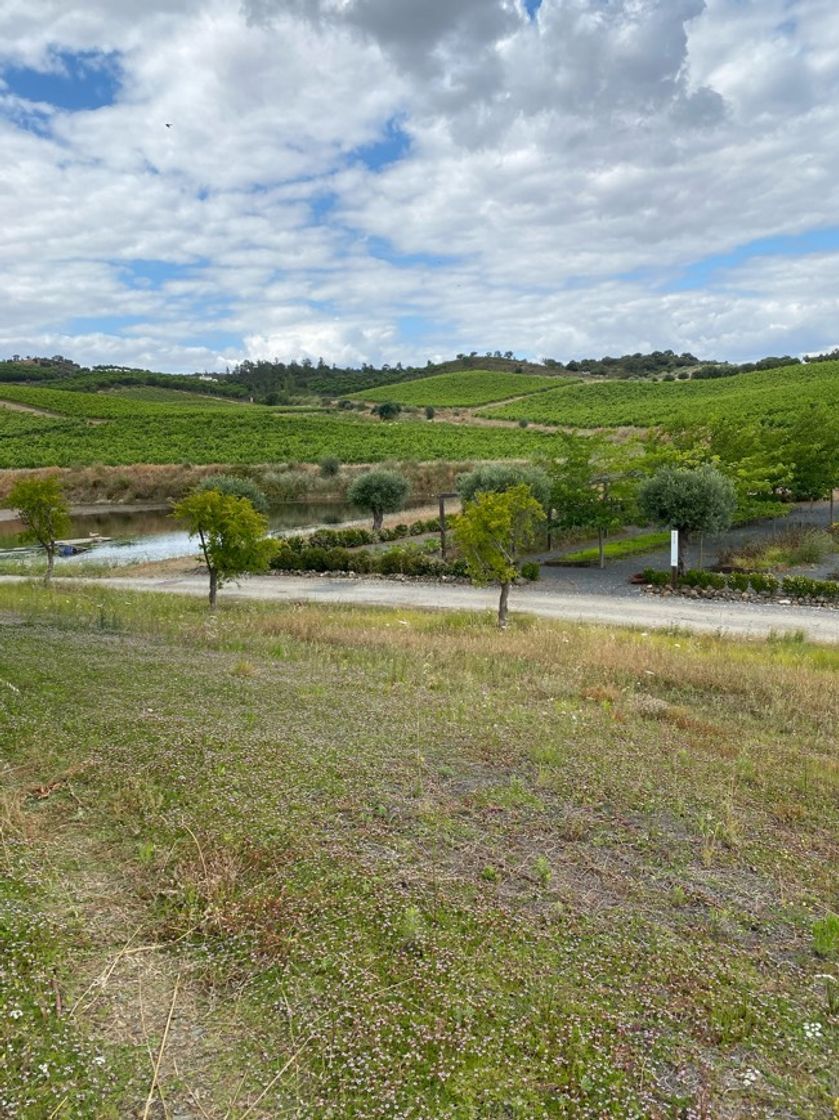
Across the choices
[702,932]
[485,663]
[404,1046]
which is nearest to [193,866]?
[404,1046]

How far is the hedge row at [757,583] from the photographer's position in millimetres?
20078

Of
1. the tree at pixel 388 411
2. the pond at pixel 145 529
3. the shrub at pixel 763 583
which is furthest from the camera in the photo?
the tree at pixel 388 411

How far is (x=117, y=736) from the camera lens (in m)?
8.08

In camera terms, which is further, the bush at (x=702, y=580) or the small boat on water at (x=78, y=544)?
the small boat on water at (x=78, y=544)

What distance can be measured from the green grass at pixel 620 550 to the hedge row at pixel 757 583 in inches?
177

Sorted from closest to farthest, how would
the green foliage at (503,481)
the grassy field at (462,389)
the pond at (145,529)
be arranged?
1. the green foliage at (503,481)
2. the pond at (145,529)
3. the grassy field at (462,389)

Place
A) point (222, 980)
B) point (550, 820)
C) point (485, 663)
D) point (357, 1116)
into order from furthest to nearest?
point (485, 663) < point (550, 820) < point (222, 980) < point (357, 1116)

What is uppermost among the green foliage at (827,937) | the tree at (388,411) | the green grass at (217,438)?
the tree at (388,411)

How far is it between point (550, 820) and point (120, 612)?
47.8 ft

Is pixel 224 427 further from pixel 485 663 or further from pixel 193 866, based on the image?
pixel 193 866

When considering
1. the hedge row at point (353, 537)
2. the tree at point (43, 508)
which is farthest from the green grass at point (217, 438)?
the tree at point (43, 508)

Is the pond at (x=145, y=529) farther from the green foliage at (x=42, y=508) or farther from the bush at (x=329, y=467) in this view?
the green foliage at (x=42, y=508)

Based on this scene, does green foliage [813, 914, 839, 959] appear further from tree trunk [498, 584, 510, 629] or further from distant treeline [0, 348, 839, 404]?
distant treeline [0, 348, 839, 404]

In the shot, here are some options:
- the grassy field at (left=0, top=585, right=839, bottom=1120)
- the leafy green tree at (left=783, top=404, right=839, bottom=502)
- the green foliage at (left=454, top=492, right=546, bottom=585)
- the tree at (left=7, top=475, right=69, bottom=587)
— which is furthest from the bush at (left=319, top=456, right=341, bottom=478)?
the grassy field at (left=0, top=585, right=839, bottom=1120)
